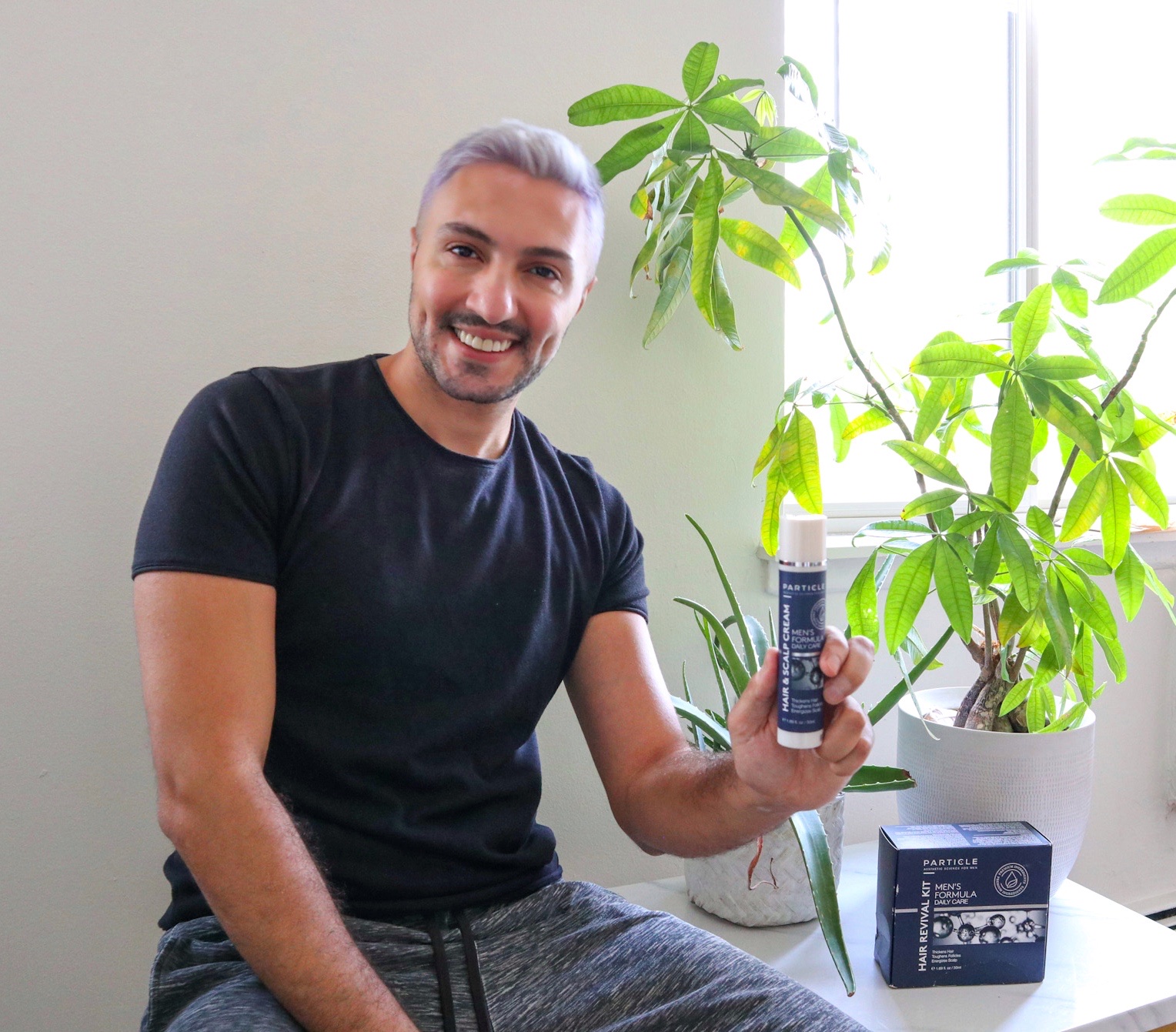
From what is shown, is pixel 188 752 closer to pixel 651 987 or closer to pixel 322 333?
pixel 651 987

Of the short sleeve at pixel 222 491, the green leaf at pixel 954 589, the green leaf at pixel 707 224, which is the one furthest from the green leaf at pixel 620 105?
the green leaf at pixel 954 589

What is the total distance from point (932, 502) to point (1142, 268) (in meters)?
0.38

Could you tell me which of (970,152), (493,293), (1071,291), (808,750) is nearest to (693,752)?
(808,750)

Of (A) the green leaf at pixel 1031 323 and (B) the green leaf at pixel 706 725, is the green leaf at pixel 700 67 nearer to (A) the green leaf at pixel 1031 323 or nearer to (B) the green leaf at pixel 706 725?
(A) the green leaf at pixel 1031 323

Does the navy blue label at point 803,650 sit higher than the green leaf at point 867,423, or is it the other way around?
the green leaf at point 867,423

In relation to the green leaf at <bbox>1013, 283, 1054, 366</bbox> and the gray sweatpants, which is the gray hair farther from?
the gray sweatpants

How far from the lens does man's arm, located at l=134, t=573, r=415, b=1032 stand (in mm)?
813

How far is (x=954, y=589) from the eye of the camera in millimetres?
1120

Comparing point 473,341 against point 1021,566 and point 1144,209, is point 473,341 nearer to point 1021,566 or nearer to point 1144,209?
point 1021,566

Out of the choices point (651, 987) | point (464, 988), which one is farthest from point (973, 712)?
point (464, 988)

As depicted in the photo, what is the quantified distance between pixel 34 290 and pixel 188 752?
632 millimetres

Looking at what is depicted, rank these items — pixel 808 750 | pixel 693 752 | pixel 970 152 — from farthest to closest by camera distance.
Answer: pixel 970 152
pixel 693 752
pixel 808 750

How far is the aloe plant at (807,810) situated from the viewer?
1.08 metres

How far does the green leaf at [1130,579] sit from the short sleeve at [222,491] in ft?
3.58
